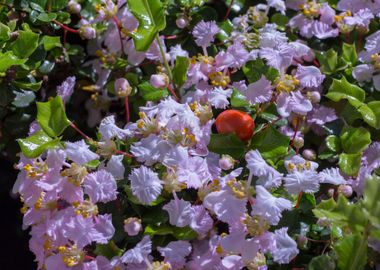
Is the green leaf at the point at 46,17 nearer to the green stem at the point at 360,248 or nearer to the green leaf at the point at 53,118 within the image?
the green leaf at the point at 53,118

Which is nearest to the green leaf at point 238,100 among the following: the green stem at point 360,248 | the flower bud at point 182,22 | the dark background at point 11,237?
the flower bud at point 182,22

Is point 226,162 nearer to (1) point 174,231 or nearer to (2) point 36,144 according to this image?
(1) point 174,231

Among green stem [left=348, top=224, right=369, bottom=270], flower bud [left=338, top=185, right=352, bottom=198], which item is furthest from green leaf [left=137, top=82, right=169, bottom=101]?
green stem [left=348, top=224, right=369, bottom=270]

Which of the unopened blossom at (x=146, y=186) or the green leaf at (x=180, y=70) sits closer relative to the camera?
the unopened blossom at (x=146, y=186)

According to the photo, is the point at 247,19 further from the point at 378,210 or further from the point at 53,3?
the point at 378,210

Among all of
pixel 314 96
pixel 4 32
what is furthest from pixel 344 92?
pixel 4 32

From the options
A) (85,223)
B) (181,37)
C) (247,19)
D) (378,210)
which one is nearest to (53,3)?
(181,37)
